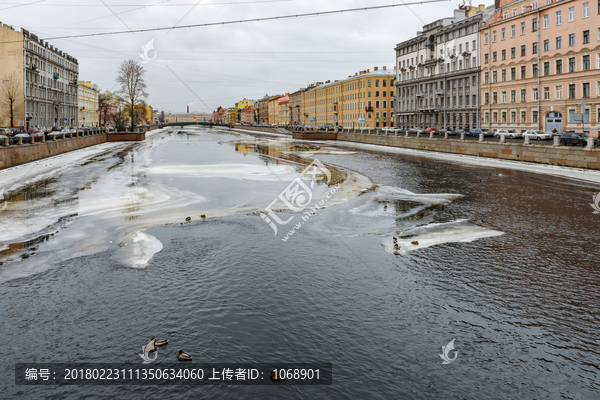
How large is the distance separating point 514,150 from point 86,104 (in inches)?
5270

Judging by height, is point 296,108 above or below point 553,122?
above

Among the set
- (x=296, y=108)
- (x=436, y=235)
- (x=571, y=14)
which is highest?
(x=296, y=108)

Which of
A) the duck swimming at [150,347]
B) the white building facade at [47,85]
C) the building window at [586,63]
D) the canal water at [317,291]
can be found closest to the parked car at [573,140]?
the building window at [586,63]

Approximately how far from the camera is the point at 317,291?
823 centimetres

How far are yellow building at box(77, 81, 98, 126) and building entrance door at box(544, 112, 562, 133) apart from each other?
113049mm

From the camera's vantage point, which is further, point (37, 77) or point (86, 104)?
point (86, 104)

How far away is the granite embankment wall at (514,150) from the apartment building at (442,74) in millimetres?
30512

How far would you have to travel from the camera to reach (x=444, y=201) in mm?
17766

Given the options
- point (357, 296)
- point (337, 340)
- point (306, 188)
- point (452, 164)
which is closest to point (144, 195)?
point (306, 188)

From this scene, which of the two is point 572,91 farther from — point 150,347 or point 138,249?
point 150,347

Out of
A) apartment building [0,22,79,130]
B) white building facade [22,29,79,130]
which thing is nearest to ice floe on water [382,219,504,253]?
apartment building [0,22,79,130]

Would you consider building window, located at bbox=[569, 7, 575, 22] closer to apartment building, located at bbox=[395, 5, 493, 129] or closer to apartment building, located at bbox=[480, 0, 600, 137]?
apartment building, located at bbox=[480, 0, 600, 137]

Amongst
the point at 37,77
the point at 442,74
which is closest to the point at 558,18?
the point at 442,74

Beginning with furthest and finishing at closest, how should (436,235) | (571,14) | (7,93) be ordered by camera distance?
(7,93), (571,14), (436,235)
